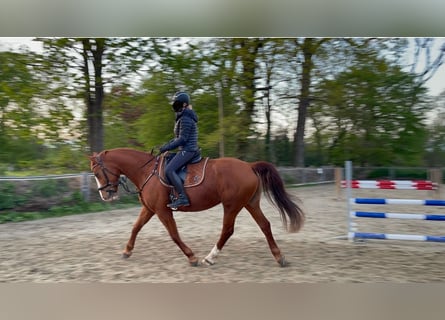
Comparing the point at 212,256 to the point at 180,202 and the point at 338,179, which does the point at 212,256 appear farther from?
the point at 338,179

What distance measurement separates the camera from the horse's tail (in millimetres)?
3459

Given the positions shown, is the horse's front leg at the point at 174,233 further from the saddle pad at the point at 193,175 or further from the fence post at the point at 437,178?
the fence post at the point at 437,178

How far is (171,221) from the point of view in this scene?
11.4 feet

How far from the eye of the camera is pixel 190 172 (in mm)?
3496

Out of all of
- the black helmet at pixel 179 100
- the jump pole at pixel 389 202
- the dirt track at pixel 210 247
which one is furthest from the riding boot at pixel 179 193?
the jump pole at pixel 389 202

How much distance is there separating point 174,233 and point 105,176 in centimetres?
90

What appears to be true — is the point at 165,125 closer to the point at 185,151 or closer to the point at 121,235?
the point at 185,151

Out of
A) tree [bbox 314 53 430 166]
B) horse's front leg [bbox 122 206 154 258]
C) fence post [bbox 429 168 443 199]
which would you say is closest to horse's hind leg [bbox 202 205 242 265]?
horse's front leg [bbox 122 206 154 258]

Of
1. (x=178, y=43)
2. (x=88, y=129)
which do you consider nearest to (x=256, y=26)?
(x=178, y=43)

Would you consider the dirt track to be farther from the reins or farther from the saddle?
the saddle

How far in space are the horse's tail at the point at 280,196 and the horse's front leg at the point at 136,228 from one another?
1.20 metres

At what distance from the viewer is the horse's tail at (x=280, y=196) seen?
3459mm

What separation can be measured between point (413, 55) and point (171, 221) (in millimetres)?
3013

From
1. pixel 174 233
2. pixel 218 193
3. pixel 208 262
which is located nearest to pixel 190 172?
pixel 218 193
